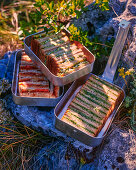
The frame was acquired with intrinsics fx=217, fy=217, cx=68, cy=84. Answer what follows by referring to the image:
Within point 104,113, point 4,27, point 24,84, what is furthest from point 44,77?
point 4,27

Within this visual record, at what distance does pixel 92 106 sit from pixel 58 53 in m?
1.18

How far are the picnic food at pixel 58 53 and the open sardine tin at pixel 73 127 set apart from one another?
1.23ft

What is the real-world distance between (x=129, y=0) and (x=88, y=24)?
1082 mm

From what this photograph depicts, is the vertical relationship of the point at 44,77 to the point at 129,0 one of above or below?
below

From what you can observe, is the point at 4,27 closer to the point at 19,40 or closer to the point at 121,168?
the point at 19,40

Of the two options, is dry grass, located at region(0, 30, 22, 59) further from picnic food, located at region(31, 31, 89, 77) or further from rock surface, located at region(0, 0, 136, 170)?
rock surface, located at region(0, 0, 136, 170)

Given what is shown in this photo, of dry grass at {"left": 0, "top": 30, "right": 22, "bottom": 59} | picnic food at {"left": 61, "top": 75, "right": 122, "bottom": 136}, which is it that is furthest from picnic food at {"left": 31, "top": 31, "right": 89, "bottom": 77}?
dry grass at {"left": 0, "top": 30, "right": 22, "bottom": 59}

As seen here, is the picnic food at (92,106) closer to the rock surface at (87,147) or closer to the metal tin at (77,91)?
the metal tin at (77,91)

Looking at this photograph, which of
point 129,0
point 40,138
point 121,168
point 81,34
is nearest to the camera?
point 121,168

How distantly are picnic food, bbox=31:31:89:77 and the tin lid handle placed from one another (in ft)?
1.73

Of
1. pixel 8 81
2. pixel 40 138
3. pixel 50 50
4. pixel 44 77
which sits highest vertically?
pixel 50 50

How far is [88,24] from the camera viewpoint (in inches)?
212

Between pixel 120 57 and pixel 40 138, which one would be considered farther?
pixel 120 57

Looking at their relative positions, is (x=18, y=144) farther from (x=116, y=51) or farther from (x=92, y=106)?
(x=116, y=51)
